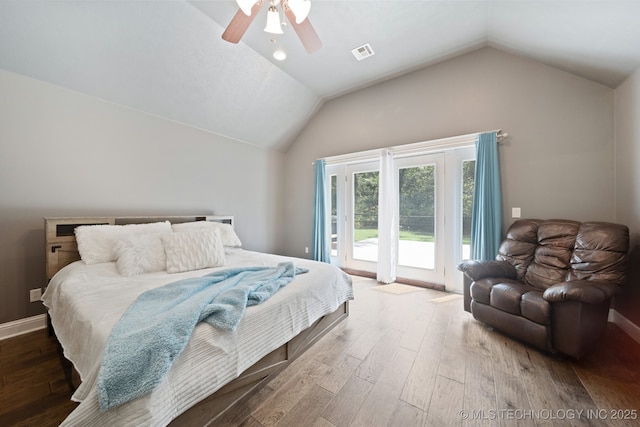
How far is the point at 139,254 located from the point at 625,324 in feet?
14.9

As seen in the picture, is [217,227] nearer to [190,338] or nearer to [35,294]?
[35,294]

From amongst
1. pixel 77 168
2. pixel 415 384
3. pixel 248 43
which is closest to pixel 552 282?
pixel 415 384

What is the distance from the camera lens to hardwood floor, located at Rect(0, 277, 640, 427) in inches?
50.5

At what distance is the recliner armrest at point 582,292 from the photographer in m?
1.59

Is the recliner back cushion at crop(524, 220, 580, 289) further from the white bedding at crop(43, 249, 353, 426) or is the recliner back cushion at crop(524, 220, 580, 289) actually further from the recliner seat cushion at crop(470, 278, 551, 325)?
the white bedding at crop(43, 249, 353, 426)

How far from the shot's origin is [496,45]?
2.85 m

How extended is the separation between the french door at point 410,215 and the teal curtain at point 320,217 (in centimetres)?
20

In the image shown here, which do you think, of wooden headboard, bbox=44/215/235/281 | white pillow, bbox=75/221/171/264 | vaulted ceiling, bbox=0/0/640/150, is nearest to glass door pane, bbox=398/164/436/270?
vaulted ceiling, bbox=0/0/640/150

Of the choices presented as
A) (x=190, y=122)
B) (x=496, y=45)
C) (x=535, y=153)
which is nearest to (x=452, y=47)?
(x=496, y=45)

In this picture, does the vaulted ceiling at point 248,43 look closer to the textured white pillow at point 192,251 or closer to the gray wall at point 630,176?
the gray wall at point 630,176

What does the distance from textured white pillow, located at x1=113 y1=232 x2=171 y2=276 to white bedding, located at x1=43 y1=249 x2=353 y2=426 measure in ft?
0.29

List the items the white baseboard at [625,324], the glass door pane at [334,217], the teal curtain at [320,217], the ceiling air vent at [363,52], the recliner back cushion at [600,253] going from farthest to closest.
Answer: the glass door pane at [334,217], the teal curtain at [320,217], the ceiling air vent at [363,52], the white baseboard at [625,324], the recliner back cushion at [600,253]

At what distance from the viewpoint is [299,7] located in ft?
5.34

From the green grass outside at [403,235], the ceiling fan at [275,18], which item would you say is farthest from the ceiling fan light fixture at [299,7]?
the green grass outside at [403,235]
